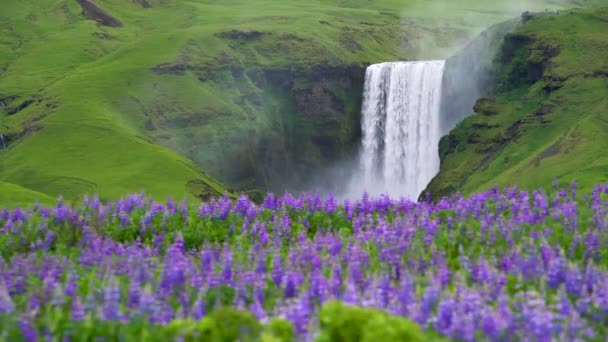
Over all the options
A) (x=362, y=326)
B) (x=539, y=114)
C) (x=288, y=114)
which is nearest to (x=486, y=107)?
(x=539, y=114)

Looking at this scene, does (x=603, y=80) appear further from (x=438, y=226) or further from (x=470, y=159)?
(x=438, y=226)

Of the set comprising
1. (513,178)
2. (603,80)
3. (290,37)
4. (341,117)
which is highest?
(290,37)

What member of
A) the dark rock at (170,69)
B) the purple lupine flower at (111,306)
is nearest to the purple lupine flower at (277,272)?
the purple lupine flower at (111,306)

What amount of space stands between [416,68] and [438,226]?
233 ft

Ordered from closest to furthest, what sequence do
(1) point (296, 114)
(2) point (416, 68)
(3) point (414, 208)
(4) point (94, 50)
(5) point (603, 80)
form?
(3) point (414, 208), (5) point (603, 80), (2) point (416, 68), (1) point (296, 114), (4) point (94, 50)

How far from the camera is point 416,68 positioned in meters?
88.3

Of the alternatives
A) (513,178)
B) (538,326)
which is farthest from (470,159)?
(538,326)

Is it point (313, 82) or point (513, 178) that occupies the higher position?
point (313, 82)

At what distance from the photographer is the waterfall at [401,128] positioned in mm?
86125

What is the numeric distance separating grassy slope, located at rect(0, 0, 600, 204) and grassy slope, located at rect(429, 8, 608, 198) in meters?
20.9

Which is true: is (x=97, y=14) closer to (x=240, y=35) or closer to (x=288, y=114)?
(x=240, y=35)

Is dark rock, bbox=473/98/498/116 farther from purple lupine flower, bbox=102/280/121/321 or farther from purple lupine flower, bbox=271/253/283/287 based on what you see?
purple lupine flower, bbox=102/280/121/321

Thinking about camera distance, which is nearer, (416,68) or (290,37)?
(416,68)

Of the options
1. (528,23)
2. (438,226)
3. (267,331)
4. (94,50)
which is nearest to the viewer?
(267,331)
